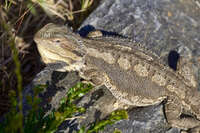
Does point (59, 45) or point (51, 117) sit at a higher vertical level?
point (59, 45)

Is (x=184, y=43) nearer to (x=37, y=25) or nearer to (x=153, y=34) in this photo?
(x=153, y=34)

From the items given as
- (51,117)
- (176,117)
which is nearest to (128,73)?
(176,117)

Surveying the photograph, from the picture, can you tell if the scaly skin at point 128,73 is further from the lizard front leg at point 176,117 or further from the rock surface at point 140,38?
the rock surface at point 140,38

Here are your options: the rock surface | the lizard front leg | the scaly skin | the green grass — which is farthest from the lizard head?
the lizard front leg

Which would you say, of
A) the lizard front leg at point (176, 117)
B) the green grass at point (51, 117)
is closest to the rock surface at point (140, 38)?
the lizard front leg at point (176, 117)

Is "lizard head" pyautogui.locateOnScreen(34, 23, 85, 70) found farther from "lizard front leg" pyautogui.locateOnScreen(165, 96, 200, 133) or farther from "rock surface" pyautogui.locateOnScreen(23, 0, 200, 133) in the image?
"lizard front leg" pyautogui.locateOnScreen(165, 96, 200, 133)

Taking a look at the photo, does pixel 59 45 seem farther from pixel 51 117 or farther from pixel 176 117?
pixel 176 117
